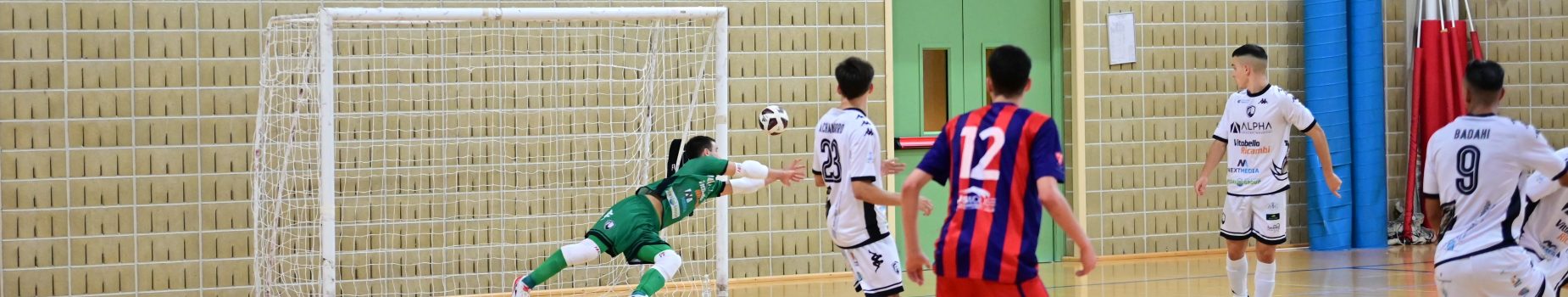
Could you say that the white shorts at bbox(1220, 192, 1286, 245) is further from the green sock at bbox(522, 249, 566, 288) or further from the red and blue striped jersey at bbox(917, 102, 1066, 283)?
the red and blue striped jersey at bbox(917, 102, 1066, 283)

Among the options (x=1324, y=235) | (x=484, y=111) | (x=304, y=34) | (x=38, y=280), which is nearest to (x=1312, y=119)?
(x=1324, y=235)

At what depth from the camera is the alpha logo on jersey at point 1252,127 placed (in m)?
7.27

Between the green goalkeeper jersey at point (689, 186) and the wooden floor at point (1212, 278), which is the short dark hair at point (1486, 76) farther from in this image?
the wooden floor at point (1212, 278)

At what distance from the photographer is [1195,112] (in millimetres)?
10727

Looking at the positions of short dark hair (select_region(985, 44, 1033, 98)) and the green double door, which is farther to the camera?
the green double door

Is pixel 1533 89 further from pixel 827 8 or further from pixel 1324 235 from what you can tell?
pixel 827 8

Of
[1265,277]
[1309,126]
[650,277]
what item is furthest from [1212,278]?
[650,277]

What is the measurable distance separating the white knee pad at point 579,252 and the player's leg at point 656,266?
0.78ft

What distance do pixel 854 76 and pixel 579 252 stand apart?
6.60 ft

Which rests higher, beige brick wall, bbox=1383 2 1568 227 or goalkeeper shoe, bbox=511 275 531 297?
beige brick wall, bbox=1383 2 1568 227

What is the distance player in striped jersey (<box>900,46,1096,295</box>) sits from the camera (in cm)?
397

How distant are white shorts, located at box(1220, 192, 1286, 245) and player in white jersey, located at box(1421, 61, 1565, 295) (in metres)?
2.52

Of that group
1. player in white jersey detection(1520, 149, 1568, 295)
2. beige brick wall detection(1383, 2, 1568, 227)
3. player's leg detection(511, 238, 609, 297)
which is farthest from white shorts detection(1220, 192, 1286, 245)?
beige brick wall detection(1383, 2, 1568, 227)

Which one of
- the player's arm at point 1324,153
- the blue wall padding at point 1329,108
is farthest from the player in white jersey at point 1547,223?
the blue wall padding at point 1329,108
